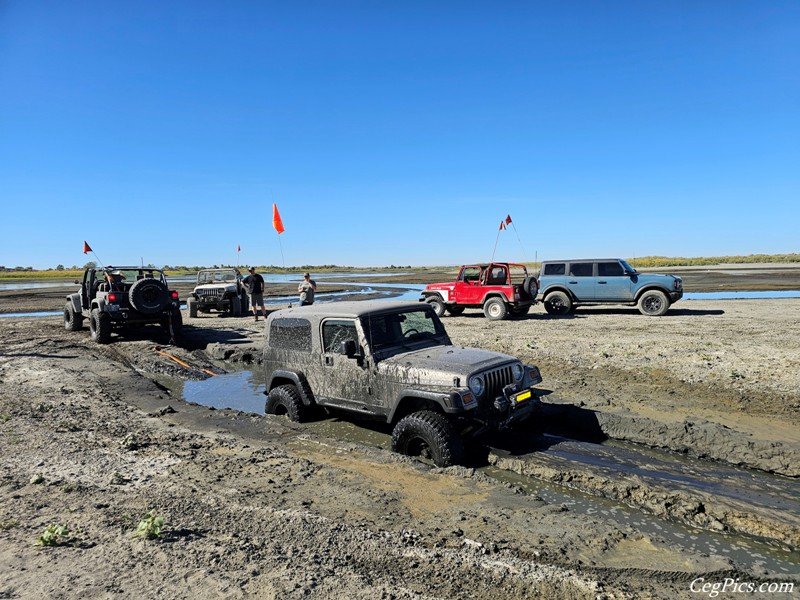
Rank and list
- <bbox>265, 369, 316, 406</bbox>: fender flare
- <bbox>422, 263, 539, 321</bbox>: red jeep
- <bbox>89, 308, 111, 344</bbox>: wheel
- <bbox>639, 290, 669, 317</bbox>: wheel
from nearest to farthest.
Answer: <bbox>265, 369, 316, 406</bbox>: fender flare → <bbox>89, 308, 111, 344</bbox>: wheel → <bbox>639, 290, 669, 317</bbox>: wheel → <bbox>422, 263, 539, 321</bbox>: red jeep

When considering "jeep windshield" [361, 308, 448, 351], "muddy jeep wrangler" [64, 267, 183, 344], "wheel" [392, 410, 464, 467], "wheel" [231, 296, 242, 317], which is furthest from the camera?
"wheel" [231, 296, 242, 317]

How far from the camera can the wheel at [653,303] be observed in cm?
1680

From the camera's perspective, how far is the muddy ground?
329 cm

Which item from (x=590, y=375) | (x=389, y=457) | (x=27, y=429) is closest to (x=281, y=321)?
(x=389, y=457)

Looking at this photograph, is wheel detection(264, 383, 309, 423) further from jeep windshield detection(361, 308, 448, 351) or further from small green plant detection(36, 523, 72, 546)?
small green plant detection(36, 523, 72, 546)

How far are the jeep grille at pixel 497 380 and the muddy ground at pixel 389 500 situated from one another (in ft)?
2.46

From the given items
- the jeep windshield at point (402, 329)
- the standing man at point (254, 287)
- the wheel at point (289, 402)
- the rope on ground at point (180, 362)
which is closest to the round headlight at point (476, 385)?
the jeep windshield at point (402, 329)

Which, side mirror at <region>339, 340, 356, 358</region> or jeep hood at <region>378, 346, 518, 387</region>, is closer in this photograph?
jeep hood at <region>378, 346, 518, 387</region>

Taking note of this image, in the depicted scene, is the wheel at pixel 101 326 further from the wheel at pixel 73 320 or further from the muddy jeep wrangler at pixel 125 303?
the wheel at pixel 73 320

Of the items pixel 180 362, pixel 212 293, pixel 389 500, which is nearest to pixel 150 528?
pixel 389 500

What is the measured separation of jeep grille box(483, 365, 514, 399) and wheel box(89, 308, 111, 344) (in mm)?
12393

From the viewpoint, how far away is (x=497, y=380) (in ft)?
18.1

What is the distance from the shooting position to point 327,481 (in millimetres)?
4895

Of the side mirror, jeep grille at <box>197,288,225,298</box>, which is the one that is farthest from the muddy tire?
the side mirror
